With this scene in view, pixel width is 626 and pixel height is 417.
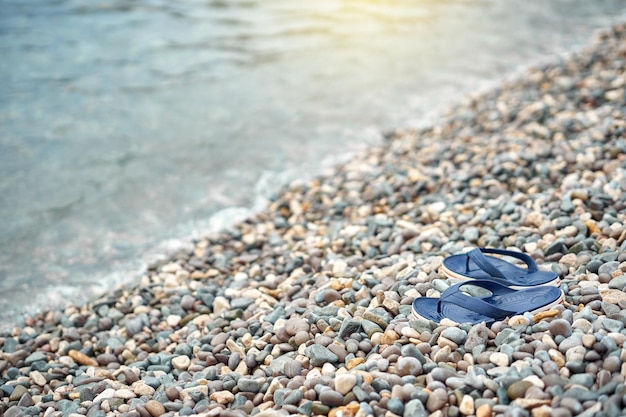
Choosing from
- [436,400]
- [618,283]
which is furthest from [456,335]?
[618,283]

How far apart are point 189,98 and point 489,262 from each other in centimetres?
691

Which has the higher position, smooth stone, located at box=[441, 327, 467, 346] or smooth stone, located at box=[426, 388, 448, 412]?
smooth stone, located at box=[441, 327, 467, 346]

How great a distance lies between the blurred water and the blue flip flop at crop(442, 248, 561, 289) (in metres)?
3.08

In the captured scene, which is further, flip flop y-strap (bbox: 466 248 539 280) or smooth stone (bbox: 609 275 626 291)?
flip flop y-strap (bbox: 466 248 539 280)

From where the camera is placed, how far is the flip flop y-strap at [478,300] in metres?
3.35

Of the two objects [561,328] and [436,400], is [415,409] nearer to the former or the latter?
[436,400]

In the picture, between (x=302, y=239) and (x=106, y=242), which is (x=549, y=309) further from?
(x=106, y=242)

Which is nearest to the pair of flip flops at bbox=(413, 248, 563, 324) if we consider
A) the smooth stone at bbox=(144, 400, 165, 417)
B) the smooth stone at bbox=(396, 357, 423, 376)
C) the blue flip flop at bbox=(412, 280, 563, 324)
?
the blue flip flop at bbox=(412, 280, 563, 324)

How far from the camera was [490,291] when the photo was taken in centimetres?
370

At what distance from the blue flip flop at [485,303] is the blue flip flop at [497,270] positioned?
100 millimetres

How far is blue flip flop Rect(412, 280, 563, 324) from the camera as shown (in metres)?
3.35

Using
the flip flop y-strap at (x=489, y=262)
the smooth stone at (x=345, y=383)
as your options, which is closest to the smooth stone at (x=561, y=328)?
the flip flop y-strap at (x=489, y=262)

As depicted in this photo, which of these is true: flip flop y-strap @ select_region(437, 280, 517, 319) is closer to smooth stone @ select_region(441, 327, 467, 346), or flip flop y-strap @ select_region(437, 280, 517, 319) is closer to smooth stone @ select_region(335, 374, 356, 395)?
smooth stone @ select_region(441, 327, 467, 346)

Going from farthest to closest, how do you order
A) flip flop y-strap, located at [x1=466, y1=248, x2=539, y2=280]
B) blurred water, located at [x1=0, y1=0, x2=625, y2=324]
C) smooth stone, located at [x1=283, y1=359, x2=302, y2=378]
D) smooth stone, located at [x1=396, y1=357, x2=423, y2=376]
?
blurred water, located at [x1=0, y1=0, x2=625, y2=324]
flip flop y-strap, located at [x1=466, y1=248, x2=539, y2=280]
smooth stone, located at [x1=283, y1=359, x2=302, y2=378]
smooth stone, located at [x1=396, y1=357, x2=423, y2=376]
